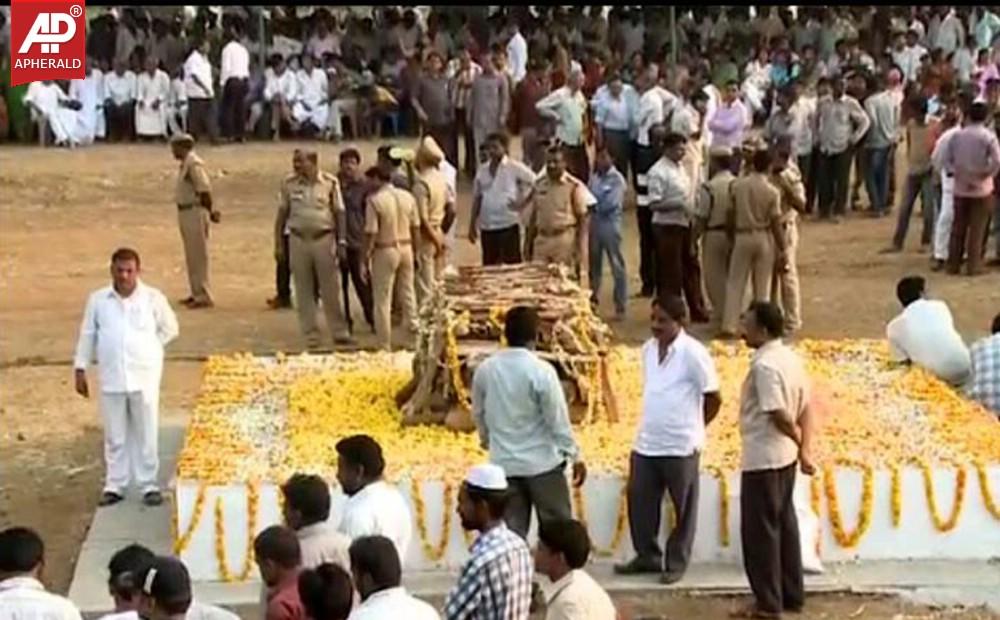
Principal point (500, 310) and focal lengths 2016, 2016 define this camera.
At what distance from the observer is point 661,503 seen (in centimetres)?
1081

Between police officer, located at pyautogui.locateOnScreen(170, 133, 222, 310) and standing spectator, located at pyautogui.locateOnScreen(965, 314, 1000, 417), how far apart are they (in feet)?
25.3

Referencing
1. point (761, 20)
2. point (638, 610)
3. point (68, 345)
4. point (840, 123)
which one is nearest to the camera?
point (638, 610)

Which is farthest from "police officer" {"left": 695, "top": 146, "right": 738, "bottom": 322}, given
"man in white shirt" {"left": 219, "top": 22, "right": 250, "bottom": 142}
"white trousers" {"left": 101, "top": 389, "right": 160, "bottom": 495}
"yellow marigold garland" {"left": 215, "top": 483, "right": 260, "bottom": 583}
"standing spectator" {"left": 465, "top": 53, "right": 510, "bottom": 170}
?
"man in white shirt" {"left": 219, "top": 22, "right": 250, "bottom": 142}

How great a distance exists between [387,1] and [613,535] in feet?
64.2

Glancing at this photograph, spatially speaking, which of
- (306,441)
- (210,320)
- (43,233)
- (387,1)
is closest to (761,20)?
(387,1)

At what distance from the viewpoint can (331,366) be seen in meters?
14.0

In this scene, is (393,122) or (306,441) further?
(393,122)

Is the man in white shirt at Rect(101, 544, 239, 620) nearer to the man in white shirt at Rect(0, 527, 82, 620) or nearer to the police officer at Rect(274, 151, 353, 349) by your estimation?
the man in white shirt at Rect(0, 527, 82, 620)

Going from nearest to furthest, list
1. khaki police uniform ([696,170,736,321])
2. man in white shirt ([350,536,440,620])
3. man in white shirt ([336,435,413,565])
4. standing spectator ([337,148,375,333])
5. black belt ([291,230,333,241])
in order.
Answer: man in white shirt ([350,536,440,620])
man in white shirt ([336,435,413,565])
khaki police uniform ([696,170,736,321])
black belt ([291,230,333,241])
standing spectator ([337,148,375,333])

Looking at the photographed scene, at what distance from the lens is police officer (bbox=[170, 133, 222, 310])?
1817 centimetres

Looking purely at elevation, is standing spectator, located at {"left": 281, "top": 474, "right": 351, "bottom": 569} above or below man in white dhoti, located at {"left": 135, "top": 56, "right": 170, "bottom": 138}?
below

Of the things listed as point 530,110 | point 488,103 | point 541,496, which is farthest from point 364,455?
point 488,103

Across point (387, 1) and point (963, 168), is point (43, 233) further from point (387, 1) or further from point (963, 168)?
point (963, 168)

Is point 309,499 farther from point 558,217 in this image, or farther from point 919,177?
point 919,177
